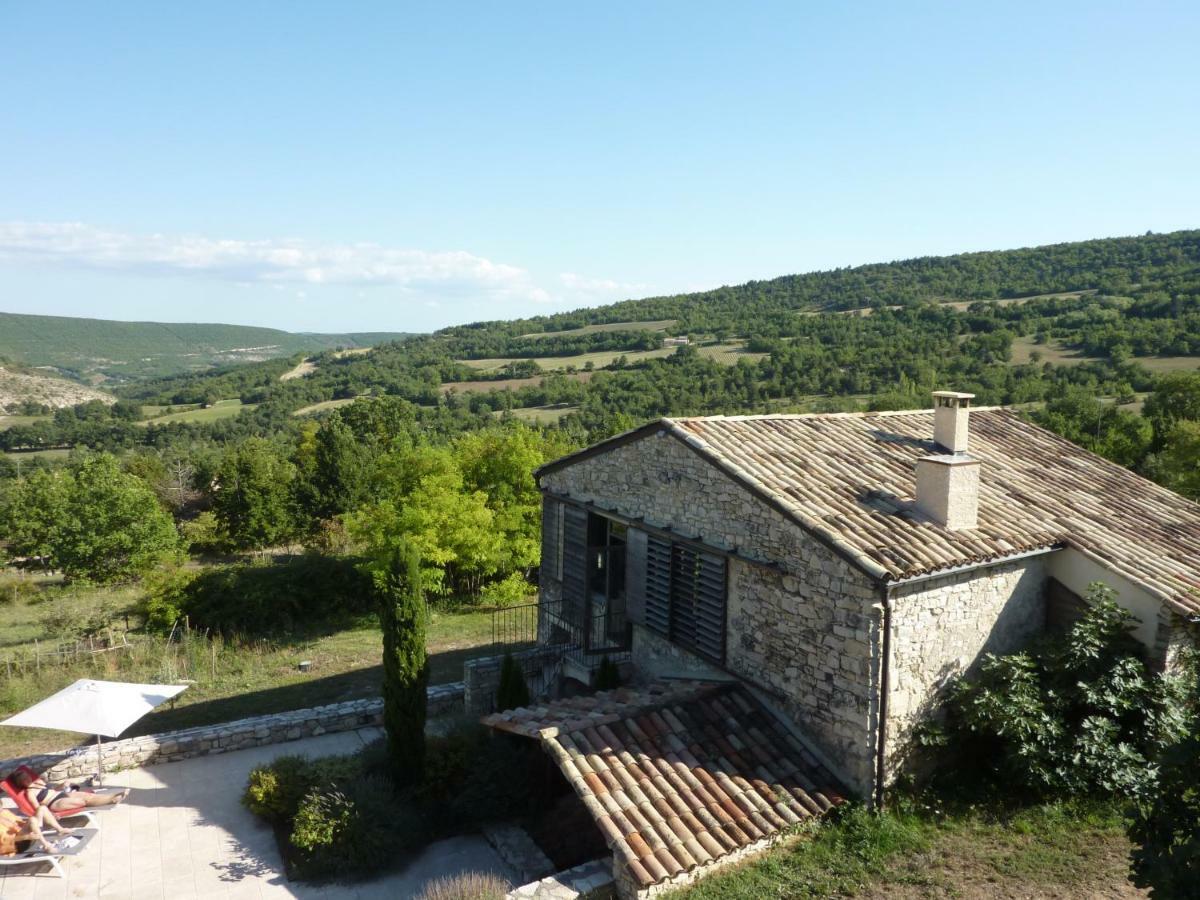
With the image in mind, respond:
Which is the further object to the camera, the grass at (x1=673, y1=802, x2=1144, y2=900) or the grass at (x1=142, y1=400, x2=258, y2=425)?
the grass at (x1=142, y1=400, x2=258, y2=425)

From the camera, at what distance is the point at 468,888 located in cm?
838

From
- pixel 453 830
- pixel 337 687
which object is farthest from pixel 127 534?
pixel 453 830

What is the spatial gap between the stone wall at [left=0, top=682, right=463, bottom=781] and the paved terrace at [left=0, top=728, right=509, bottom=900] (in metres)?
0.39

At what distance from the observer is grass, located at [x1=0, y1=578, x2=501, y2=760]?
1479 centimetres

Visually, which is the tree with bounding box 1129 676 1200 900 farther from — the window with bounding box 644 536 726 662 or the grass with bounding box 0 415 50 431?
the grass with bounding box 0 415 50 431

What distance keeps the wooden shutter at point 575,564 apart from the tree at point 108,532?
2146cm

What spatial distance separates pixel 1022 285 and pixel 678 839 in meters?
81.4

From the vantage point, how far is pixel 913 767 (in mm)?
9352

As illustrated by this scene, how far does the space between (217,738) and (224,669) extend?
6.29 meters

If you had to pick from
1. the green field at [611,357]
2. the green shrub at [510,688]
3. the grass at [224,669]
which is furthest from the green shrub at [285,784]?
the green field at [611,357]

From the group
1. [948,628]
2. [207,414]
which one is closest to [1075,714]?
[948,628]

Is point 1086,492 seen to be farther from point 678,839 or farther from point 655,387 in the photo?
point 655,387

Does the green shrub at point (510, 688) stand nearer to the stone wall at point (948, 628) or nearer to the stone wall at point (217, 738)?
the stone wall at point (217, 738)

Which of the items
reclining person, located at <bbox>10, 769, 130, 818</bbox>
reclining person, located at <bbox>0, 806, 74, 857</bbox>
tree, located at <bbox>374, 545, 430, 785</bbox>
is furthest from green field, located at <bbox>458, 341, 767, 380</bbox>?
reclining person, located at <bbox>0, 806, 74, 857</bbox>
